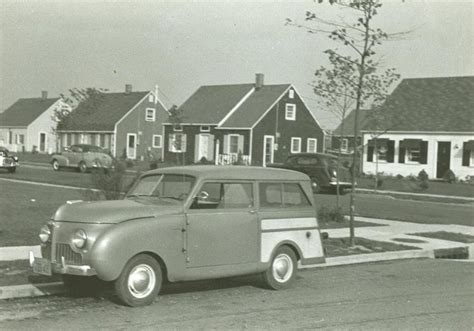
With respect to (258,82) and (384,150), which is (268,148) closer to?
(258,82)

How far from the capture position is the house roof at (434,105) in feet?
129

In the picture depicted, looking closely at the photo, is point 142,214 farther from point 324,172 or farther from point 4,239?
point 324,172

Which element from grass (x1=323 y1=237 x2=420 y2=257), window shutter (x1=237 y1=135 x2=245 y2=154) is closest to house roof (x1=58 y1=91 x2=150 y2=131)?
window shutter (x1=237 y1=135 x2=245 y2=154)

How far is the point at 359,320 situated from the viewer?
283 inches

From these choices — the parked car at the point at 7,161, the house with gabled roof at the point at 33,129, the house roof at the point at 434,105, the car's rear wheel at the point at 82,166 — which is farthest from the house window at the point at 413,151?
the house with gabled roof at the point at 33,129

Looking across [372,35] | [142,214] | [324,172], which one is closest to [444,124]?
[324,172]

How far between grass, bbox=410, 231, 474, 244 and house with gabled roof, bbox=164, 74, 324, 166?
29.7 metres

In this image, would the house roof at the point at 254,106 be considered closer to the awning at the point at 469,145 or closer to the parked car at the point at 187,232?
the awning at the point at 469,145

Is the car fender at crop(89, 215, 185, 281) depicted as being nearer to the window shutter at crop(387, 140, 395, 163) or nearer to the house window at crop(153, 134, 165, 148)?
the window shutter at crop(387, 140, 395, 163)

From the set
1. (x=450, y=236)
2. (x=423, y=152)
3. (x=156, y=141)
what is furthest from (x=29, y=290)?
(x=156, y=141)

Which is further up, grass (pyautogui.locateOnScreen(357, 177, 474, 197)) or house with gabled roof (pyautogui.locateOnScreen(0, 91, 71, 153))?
house with gabled roof (pyautogui.locateOnScreen(0, 91, 71, 153))

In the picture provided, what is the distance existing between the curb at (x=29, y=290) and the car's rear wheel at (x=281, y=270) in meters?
2.71

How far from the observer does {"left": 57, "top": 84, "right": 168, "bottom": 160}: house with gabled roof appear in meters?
59.4

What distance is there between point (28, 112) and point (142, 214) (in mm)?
69560
